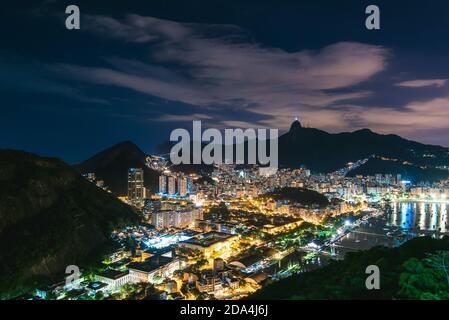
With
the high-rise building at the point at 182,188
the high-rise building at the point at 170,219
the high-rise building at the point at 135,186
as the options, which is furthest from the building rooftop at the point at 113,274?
the high-rise building at the point at 182,188

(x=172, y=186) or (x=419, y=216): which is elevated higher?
(x=172, y=186)

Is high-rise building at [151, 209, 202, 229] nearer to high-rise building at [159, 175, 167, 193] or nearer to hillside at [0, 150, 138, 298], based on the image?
hillside at [0, 150, 138, 298]

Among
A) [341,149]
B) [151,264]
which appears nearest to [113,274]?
A: [151,264]

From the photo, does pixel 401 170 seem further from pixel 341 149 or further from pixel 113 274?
pixel 113 274

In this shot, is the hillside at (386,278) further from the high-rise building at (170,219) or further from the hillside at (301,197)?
the hillside at (301,197)

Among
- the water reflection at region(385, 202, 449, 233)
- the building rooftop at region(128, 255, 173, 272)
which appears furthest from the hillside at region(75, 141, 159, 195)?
the water reflection at region(385, 202, 449, 233)
